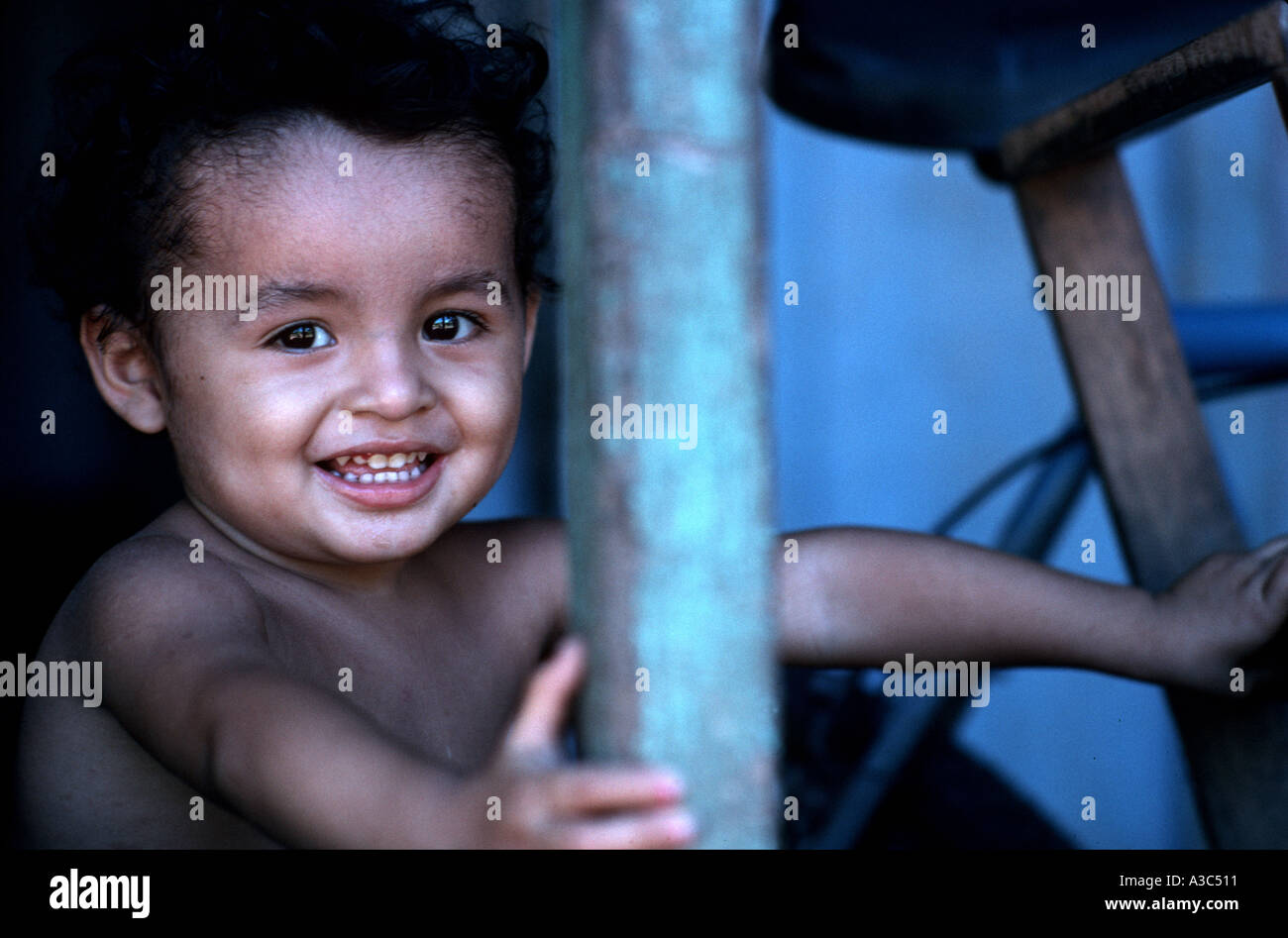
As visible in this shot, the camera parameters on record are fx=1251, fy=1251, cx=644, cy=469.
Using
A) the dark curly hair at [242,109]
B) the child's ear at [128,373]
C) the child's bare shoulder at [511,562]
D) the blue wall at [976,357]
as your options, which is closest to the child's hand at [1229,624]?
the child's bare shoulder at [511,562]

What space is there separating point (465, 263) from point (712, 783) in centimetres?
62

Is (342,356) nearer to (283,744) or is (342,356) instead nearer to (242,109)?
(242,109)

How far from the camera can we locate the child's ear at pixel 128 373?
1.08 metres

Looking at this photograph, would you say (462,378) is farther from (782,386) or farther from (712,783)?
(782,386)

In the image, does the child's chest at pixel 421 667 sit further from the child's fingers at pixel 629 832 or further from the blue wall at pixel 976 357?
the blue wall at pixel 976 357

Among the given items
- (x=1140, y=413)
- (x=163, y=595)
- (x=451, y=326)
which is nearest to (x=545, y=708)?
(x=163, y=595)

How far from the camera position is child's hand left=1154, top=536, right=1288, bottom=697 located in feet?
3.14

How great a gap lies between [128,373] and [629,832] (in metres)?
0.80

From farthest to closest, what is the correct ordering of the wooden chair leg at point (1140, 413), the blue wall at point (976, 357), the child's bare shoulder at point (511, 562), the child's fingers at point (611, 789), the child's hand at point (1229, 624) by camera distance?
1. the blue wall at point (976, 357)
2. the child's bare shoulder at point (511, 562)
3. the wooden chair leg at point (1140, 413)
4. the child's hand at point (1229, 624)
5. the child's fingers at point (611, 789)

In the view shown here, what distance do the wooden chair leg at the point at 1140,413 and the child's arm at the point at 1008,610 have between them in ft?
0.24

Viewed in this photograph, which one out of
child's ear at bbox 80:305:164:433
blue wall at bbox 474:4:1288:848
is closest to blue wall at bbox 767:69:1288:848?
blue wall at bbox 474:4:1288:848

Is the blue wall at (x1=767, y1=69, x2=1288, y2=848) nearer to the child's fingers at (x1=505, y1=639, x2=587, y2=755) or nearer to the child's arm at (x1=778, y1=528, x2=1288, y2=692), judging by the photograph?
the child's arm at (x1=778, y1=528, x2=1288, y2=692)

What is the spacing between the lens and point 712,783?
1.64 ft
